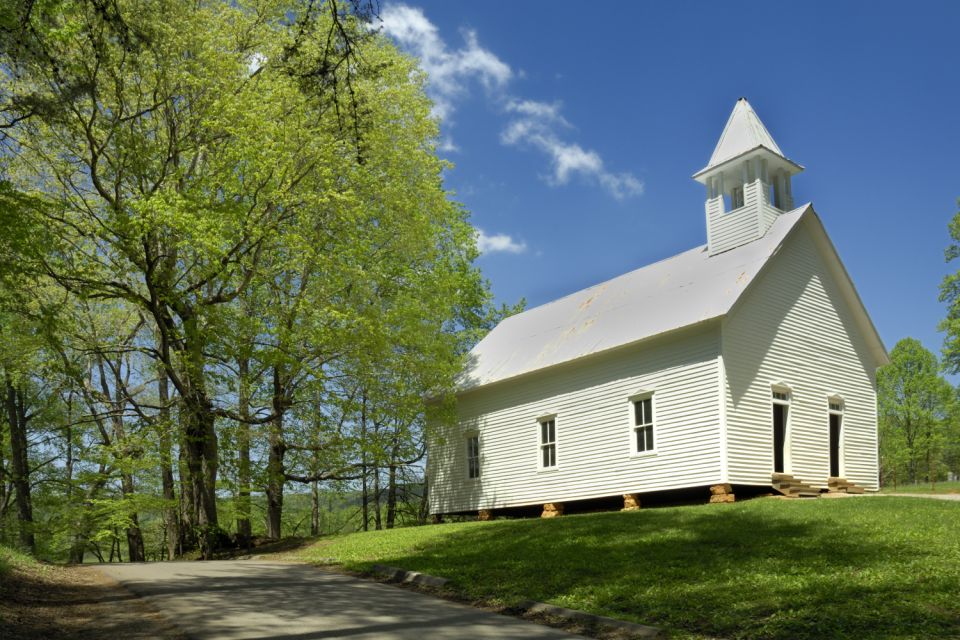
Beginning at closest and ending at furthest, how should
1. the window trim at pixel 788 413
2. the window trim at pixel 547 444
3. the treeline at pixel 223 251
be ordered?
the treeline at pixel 223 251, the window trim at pixel 788 413, the window trim at pixel 547 444

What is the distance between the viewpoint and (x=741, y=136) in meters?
23.7

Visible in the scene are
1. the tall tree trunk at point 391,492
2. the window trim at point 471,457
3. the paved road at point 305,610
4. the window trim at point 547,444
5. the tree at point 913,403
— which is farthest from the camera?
the tree at point 913,403

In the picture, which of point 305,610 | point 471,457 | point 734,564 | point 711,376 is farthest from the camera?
point 471,457

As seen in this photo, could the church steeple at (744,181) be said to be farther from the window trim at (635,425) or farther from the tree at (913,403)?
the tree at (913,403)

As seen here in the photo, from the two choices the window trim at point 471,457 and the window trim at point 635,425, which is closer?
the window trim at point 635,425

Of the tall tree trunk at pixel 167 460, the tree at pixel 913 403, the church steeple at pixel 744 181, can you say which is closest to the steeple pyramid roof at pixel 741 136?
the church steeple at pixel 744 181

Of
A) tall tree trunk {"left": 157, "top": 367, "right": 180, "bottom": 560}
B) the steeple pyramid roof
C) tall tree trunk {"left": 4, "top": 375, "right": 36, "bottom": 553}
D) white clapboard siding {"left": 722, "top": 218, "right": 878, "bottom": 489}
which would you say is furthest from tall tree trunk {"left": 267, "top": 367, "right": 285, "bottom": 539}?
the steeple pyramid roof

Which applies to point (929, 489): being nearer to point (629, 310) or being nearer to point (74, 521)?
point (629, 310)

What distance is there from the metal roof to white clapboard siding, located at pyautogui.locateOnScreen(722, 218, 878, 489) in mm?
561

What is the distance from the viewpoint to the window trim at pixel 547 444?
23.0 m

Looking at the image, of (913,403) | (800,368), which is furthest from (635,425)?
(913,403)

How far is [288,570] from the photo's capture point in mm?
14344

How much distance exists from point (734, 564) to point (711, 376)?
29.1 ft

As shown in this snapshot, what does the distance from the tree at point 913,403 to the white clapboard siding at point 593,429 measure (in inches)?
1258
